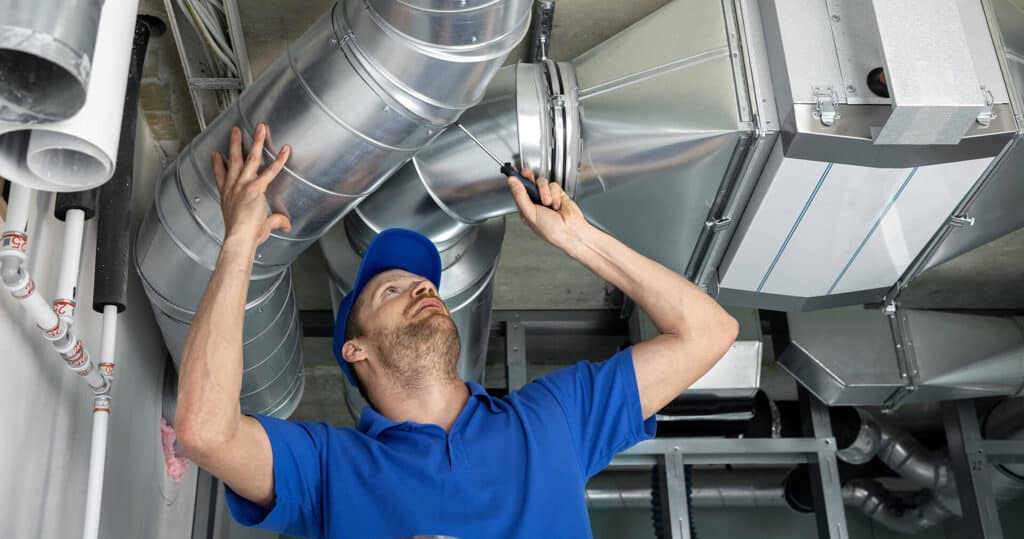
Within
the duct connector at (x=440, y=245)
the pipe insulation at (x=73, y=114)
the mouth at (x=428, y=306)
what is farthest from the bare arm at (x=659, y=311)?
the pipe insulation at (x=73, y=114)

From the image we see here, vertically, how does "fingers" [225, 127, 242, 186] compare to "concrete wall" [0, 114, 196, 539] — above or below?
above

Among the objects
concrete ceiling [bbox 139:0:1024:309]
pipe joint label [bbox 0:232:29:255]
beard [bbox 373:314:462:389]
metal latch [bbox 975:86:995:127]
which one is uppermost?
concrete ceiling [bbox 139:0:1024:309]

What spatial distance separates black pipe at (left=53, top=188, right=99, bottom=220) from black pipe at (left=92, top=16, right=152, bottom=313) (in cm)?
12

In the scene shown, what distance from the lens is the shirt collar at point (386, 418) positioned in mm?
1509

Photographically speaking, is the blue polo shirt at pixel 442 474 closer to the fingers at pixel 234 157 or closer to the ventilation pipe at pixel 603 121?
the fingers at pixel 234 157

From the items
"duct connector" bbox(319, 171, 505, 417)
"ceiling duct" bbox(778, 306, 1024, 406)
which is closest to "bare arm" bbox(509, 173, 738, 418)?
"duct connector" bbox(319, 171, 505, 417)

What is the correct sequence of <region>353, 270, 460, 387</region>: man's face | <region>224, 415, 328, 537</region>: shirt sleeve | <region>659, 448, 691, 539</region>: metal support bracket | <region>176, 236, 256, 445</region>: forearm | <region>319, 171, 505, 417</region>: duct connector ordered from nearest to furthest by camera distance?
<region>176, 236, 256, 445</region>: forearm → <region>224, 415, 328, 537</region>: shirt sleeve → <region>353, 270, 460, 387</region>: man's face → <region>319, 171, 505, 417</region>: duct connector → <region>659, 448, 691, 539</region>: metal support bracket

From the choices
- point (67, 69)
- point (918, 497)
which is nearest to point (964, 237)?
point (67, 69)

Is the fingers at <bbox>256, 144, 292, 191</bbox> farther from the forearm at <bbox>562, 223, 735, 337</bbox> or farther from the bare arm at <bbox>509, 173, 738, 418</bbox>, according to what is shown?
the forearm at <bbox>562, 223, 735, 337</bbox>

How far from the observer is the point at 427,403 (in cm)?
156

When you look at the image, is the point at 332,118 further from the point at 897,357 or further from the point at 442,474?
the point at 897,357

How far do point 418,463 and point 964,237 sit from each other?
134 cm

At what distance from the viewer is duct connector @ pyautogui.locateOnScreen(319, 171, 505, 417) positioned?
2.01 meters

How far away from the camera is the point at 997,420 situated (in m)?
3.37
